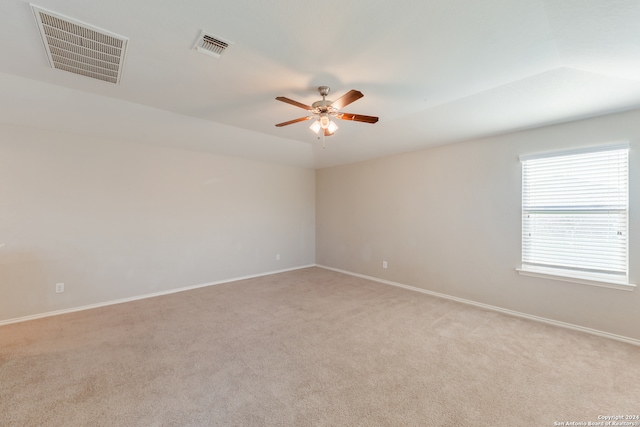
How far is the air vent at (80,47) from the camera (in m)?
1.80

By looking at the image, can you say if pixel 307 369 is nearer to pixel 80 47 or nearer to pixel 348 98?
pixel 348 98

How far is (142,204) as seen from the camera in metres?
4.16

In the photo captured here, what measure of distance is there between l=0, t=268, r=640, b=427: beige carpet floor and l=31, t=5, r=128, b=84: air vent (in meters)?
2.61

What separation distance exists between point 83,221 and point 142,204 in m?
0.74

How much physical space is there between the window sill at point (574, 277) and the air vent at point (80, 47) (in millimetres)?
4806

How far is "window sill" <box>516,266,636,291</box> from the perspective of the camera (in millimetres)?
2797

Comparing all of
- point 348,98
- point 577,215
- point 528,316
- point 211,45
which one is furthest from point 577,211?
point 211,45

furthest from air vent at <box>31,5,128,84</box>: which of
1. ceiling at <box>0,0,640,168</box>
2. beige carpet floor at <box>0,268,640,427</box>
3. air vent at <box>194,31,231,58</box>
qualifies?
beige carpet floor at <box>0,268,640,427</box>

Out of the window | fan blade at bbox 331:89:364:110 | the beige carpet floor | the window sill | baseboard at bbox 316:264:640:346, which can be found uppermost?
fan blade at bbox 331:89:364:110

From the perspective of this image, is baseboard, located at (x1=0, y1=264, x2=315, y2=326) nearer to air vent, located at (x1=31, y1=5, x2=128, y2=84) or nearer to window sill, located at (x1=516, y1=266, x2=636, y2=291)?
air vent, located at (x1=31, y1=5, x2=128, y2=84)

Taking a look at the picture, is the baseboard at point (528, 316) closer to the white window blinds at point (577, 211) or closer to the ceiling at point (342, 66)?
the white window blinds at point (577, 211)

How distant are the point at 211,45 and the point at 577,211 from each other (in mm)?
4193

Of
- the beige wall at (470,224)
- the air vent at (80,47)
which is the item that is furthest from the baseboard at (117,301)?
the air vent at (80,47)

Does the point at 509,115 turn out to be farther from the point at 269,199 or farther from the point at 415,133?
the point at 269,199
